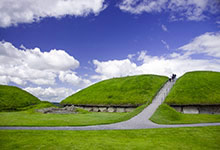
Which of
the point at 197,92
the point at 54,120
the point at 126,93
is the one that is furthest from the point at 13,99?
the point at 197,92

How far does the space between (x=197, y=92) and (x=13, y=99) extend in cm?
4796

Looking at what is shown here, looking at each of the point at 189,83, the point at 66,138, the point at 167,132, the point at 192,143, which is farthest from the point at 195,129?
the point at 189,83

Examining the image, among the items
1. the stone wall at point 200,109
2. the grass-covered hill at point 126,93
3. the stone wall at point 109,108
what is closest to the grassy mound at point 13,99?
the grass-covered hill at point 126,93

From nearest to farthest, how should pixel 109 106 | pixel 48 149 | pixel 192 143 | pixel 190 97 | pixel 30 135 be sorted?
pixel 48 149 → pixel 192 143 → pixel 30 135 → pixel 190 97 → pixel 109 106

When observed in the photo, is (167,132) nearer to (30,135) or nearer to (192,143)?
(192,143)

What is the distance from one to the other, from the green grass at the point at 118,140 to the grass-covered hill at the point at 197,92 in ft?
66.1

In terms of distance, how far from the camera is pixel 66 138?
12.9 meters

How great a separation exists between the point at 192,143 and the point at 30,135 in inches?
515

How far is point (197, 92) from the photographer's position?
38125 mm

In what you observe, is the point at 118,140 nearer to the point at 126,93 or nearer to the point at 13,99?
the point at 126,93

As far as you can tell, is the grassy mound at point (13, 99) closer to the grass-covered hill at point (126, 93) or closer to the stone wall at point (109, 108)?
the grass-covered hill at point (126, 93)

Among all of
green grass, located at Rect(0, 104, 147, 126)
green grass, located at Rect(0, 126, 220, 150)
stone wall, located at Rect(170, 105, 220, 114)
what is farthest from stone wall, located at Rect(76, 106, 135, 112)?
green grass, located at Rect(0, 126, 220, 150)

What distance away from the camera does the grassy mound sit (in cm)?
4128

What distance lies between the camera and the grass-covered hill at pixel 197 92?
34.5 meters
